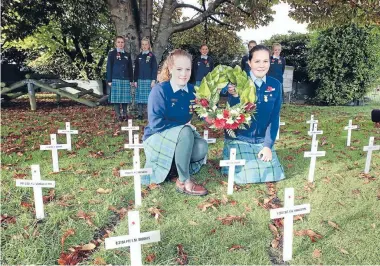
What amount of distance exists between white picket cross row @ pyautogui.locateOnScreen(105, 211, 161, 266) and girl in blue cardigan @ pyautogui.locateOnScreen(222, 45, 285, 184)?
225cm

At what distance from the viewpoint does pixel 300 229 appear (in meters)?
3.12

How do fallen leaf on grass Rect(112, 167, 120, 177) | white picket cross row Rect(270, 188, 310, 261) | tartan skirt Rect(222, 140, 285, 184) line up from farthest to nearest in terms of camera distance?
fallen leaf on grass Rect(112, 167, 120, 177)
tartan skirt Rect(222, 140, 285, 184)
white picket cross row Rect(270, 188, 310, 261)

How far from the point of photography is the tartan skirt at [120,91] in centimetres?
830

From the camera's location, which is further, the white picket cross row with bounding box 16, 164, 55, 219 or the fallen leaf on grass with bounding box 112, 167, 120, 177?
the fallen leaf on grass with bounding box 112, 167, 120, 177

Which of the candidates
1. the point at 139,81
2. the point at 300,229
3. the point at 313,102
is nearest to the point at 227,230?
the point at 300,229

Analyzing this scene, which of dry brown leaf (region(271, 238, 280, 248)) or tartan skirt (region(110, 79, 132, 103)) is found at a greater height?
tartan skirt (region(110, 79, 132, 103))

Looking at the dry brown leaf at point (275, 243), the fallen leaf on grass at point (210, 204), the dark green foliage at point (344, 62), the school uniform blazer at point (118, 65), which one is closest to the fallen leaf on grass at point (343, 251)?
the dry brown leaf at point (275, 243)

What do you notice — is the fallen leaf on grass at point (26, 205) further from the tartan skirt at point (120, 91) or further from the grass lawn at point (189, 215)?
the tartan skirt at point (120, 91)

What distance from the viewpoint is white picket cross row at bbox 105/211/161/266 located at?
7.06 feet

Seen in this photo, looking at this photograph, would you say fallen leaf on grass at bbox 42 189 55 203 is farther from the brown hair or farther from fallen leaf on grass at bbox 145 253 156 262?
the brown hair

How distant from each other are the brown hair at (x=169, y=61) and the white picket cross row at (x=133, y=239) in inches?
84.7

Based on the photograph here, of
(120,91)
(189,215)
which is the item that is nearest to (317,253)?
(189,215)

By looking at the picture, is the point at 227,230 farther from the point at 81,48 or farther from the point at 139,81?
the point at 81,48

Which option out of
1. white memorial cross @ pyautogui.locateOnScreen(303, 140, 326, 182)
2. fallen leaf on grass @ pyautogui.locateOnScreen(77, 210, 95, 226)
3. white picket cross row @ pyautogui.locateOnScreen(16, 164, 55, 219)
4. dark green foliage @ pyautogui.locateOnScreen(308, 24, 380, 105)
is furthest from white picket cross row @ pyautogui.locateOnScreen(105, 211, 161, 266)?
dark green foliage @ pyautogui.locateOnScreen(308, 24, 380, 105)
